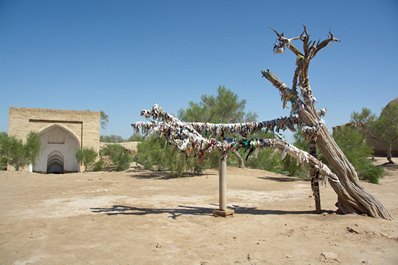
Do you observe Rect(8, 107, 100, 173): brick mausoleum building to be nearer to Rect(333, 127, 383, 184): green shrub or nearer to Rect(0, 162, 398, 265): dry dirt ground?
Rect(0, 162, 398, 265): dry dirt ground

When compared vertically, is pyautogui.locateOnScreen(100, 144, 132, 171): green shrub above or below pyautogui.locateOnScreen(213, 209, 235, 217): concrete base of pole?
above

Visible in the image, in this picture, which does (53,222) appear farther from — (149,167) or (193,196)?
(149,167)

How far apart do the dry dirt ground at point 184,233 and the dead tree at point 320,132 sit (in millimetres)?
503

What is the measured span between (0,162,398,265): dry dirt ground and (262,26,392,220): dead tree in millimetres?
503

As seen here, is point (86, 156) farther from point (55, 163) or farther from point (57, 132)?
point (55, 163)

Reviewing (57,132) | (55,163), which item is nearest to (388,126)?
(57,132)

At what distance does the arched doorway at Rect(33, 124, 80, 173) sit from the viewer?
2611 cm

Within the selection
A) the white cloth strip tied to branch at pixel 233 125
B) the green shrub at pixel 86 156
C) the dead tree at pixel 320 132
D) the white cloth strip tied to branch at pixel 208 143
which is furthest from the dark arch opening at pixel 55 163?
the dead tree at pixel 320 132

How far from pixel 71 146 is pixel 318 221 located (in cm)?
2394

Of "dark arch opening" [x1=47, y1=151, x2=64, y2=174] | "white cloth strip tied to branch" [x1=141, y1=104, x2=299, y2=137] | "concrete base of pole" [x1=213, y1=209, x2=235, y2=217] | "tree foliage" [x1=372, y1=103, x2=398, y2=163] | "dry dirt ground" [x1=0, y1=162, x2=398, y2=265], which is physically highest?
"tree foliage" [x1=372, y1=103, x2=398, y2=163]

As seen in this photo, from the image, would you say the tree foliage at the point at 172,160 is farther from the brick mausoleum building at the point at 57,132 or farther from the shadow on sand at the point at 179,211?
the shadow on sand at the point at 179,211

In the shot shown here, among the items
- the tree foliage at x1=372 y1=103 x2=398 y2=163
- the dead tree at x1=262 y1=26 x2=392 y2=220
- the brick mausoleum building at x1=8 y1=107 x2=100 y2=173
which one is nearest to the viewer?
the dead tree at x1=262 y1=26 x2=392 y2=220

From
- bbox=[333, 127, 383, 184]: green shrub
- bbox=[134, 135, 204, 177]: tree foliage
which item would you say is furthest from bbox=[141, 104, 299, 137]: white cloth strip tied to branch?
bbox=[333, 127, 383, 184]: green shrub

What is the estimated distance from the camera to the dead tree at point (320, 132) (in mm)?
7578
